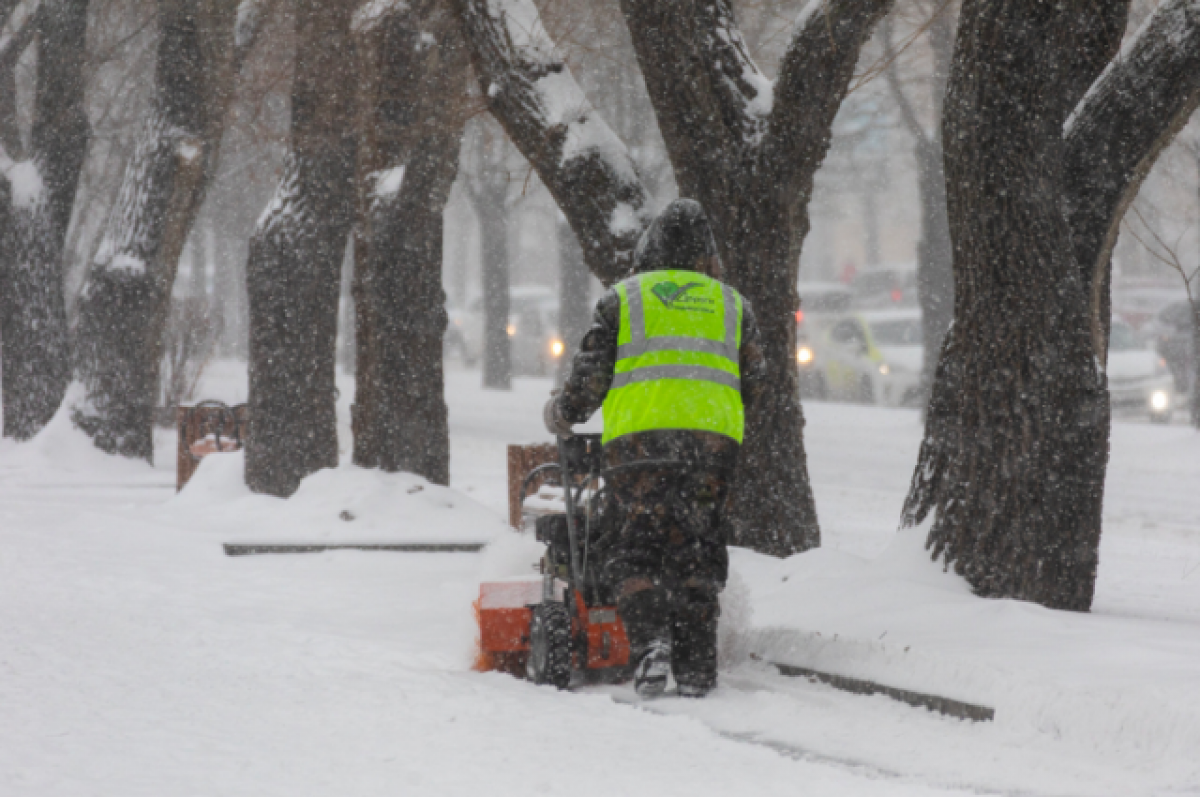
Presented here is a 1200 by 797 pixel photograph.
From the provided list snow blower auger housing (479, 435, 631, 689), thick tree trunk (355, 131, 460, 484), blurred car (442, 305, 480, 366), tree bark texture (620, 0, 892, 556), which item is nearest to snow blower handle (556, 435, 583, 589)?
snow blower auger housing (479, 435, 631, 689)

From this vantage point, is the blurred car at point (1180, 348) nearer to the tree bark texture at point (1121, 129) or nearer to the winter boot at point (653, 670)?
the tree bark texture at point (1121, 129)

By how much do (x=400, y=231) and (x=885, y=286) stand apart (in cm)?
2581

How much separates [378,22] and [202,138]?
5.73 m

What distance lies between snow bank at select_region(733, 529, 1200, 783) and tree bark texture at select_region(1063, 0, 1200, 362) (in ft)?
4.69

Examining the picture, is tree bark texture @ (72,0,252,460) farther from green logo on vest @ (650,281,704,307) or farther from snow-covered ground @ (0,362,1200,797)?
green logo on vest @ (650,281,704,307)

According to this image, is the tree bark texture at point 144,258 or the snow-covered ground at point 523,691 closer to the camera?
the snow-covered ground at point 523,691

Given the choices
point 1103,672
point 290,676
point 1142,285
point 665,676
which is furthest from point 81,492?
point 1142,285

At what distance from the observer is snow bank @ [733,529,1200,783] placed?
13.6 ft

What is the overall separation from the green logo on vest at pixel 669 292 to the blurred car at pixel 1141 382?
737 inches

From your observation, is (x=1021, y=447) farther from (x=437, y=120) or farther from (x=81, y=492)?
(x=81, y=492)

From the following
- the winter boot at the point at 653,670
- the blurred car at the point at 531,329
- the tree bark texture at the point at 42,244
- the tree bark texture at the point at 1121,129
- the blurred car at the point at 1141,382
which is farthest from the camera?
the blurred car at the point at 531,329

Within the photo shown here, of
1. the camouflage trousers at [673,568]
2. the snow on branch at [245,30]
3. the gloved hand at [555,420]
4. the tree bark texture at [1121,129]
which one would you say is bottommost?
the camouflage trousers at [673,568]

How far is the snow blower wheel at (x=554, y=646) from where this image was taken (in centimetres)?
522

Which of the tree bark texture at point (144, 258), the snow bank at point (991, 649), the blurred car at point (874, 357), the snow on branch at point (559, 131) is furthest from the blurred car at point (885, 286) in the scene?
the snow bank at point (991, 649)
